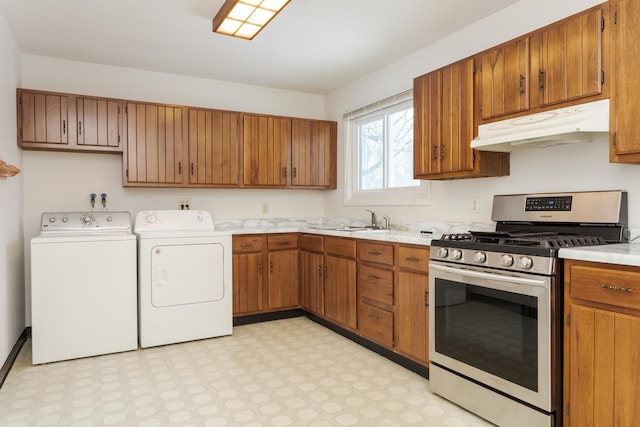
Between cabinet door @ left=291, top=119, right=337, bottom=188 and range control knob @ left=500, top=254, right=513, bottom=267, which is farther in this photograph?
cabinet door @ left=291, top=119, right=337, bottom=188

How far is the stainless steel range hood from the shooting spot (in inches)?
83.2

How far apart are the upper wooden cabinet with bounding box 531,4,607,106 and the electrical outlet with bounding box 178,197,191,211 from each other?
3281 mm

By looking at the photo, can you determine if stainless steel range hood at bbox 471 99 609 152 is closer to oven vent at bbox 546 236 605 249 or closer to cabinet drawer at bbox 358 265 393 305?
oven vent at bbox 546 236 605 249

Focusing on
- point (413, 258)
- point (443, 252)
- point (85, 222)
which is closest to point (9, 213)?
point (85, 222)

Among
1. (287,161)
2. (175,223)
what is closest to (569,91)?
(287,161)

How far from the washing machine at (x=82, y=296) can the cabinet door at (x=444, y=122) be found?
242 centimetres

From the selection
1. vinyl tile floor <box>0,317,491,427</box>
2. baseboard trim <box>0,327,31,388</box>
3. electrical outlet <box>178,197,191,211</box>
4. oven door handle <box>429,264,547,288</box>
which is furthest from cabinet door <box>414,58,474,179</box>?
baseboard trim <box>0,327,31,388</box>

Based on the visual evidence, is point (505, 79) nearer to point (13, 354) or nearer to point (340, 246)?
point (340, 246)

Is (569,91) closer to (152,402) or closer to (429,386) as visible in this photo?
(429,386)

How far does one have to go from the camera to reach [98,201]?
398 cm

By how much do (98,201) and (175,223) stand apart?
75 centimetres

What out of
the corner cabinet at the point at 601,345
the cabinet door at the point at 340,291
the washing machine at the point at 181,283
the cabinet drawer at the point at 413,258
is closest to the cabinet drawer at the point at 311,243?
the cabinet door at the point at 340,291

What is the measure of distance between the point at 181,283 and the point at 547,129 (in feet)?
9.60

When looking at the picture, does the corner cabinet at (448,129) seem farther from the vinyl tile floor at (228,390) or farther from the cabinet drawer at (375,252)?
the vinyl tile floor at (228,390)
